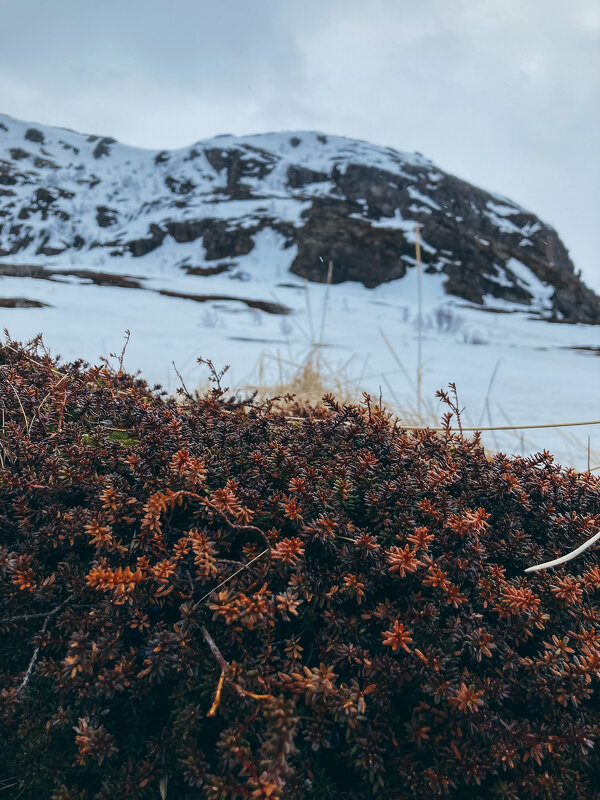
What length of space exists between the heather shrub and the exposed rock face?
15.2 metres

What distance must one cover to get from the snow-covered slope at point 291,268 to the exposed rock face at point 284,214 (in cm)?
13

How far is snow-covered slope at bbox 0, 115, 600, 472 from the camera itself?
5.05 meters

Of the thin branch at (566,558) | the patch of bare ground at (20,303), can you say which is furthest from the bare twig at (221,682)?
the patch of bare ground at (20,303)

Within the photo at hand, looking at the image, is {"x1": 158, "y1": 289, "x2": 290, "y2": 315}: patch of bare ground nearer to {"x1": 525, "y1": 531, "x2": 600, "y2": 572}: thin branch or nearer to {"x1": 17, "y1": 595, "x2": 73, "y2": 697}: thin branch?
{"x1": 525, "y1": 531, "x2": 600, "y2": 572}: thin branch

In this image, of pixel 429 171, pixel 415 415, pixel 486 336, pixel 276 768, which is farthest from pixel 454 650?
pixel 429 171

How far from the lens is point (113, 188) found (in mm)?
29969

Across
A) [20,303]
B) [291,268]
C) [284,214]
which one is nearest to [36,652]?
[20,303]

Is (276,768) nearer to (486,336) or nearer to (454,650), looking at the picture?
(454,650)

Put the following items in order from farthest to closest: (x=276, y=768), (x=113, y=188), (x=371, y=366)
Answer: (x=113, y=188) < (x=371, y=366) < (x=276, y=768)

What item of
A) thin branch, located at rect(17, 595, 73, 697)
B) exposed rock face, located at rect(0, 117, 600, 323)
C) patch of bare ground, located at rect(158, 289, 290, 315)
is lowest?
thin branch, located at rect(17, 595, 73, 697)

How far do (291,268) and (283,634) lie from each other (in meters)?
18.1

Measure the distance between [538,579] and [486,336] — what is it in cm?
873

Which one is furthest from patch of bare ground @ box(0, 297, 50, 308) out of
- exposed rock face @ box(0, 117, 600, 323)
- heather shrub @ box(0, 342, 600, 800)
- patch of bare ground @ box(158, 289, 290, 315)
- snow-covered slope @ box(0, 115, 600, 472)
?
exposed rock face @ box(0, 117, 600, 323)

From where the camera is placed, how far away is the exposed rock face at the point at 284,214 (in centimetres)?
1889
